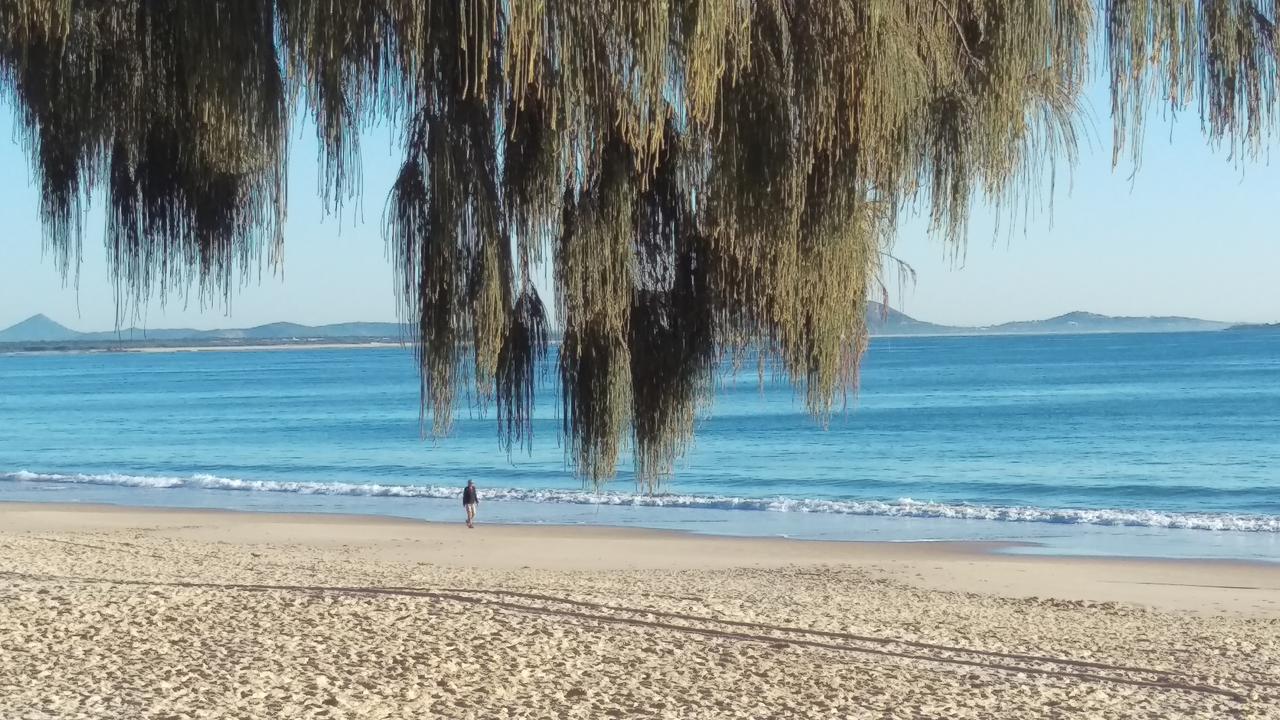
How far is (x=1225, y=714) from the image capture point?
6.95 meters

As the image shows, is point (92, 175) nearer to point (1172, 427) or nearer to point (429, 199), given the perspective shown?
point (429, 199)

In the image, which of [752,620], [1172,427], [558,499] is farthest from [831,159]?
[1172,427]

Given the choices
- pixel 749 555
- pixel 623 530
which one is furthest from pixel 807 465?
pixel 749 555

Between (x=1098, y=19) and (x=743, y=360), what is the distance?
2.65 feet

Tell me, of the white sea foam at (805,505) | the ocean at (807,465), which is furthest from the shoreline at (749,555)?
the white sea foam at (805,505)

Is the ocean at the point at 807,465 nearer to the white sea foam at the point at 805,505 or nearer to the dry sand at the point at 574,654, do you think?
the white sea foam at the point at 805,505

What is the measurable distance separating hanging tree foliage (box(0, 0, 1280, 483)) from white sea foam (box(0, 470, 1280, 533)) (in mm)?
21404

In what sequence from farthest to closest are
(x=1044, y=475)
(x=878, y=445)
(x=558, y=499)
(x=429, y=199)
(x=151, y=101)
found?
(x=878, y=445) < (x=1044, y=475) < (x=558, y=499) < (x=151, y=101) < (x=429, y=199)

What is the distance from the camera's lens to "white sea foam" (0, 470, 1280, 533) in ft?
85.7

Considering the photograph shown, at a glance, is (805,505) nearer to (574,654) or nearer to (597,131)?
(574,654)

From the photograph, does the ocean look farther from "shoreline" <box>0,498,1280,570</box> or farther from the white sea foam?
"shoreline" <box>0,498,1280,570</box>

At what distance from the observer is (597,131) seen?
189cm

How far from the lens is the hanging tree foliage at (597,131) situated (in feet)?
5.98

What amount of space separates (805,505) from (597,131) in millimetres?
27730
